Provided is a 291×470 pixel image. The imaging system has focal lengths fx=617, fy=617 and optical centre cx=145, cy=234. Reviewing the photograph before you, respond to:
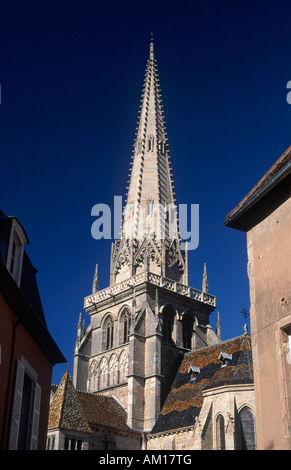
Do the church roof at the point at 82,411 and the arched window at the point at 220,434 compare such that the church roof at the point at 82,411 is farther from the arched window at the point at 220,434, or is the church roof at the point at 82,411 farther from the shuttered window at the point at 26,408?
the shuttered window at the point at 26,408

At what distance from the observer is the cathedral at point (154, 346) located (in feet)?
103

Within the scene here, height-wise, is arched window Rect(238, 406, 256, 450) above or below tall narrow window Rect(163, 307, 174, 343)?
below

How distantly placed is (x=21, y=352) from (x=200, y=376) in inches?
962

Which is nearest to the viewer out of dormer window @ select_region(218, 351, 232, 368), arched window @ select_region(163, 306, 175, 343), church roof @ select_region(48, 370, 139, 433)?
church roof @ select_region(48, 370, 139, 433)

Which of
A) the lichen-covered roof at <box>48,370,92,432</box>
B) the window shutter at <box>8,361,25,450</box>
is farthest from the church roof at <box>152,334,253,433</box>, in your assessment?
the window shutter at <box>8,361,25,450</box>

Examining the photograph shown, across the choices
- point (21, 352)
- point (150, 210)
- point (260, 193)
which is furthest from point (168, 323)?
point (260, 193)

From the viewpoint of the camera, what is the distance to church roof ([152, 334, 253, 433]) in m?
32.6

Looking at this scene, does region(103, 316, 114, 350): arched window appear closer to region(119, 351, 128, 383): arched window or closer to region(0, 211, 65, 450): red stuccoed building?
region(119, 351, 128, 383): arched window

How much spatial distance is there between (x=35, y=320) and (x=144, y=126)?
1487 inches

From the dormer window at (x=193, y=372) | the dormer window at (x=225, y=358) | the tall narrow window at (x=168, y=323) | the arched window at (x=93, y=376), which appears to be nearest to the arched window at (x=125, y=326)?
the tall narrow window at (x=168, y=323)

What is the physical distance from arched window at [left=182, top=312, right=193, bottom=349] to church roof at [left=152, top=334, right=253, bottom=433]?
227 centimetres

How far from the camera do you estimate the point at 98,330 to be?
42.6 m

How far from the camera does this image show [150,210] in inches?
1772

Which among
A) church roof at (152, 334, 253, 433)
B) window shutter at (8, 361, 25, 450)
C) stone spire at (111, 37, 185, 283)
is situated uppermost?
stone spire at (111, 37, 185, 283)
